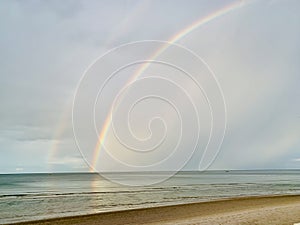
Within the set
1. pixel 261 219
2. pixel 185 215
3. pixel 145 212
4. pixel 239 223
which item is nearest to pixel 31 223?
pixel 145 212

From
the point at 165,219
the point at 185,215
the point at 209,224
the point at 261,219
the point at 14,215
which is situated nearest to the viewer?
the point at 209,224

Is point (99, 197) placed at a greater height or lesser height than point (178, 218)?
greater

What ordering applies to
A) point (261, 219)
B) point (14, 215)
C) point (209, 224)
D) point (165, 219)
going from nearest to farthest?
point (209, 224)
point (261, 219)
point (165, 219)
point (14, 215)

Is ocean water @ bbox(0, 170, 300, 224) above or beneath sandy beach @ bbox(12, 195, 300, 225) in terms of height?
above

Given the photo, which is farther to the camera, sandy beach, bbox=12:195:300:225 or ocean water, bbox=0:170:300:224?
ocean water, bbox=0:170:300:224

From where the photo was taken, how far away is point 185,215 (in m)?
20.9

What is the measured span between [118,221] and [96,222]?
3.67 feet

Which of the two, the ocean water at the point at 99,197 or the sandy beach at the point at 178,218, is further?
the ocean water at the point at 99,197

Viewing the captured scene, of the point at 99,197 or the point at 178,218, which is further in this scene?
the point at 99,197

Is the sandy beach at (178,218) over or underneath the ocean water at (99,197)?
underneath

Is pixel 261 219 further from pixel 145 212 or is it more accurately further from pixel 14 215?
pixel 14 215

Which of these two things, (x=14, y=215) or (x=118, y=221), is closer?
(x=118, y=221)

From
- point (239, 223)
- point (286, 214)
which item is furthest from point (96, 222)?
point (286, 214)

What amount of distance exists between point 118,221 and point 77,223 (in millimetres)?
2066
